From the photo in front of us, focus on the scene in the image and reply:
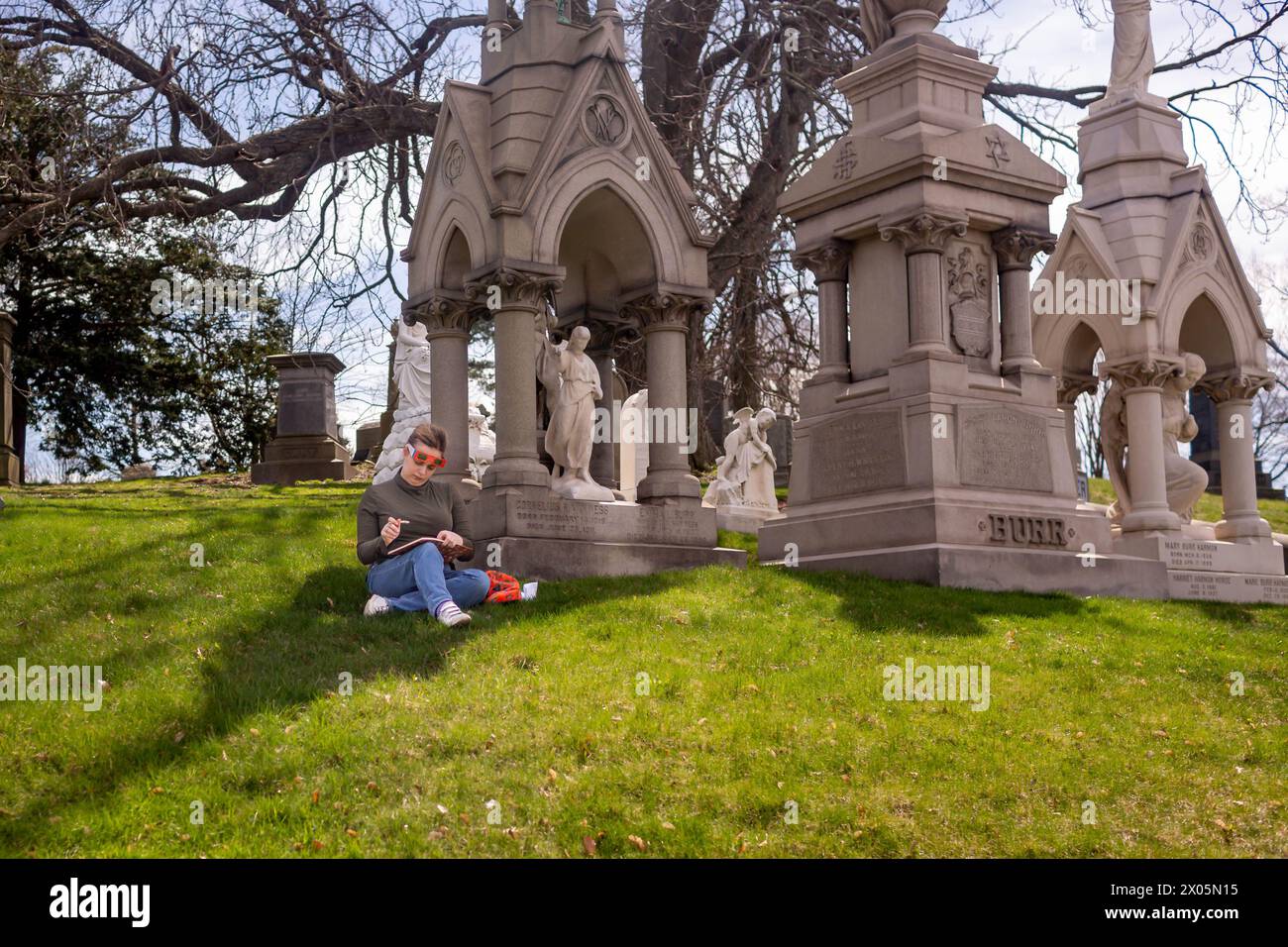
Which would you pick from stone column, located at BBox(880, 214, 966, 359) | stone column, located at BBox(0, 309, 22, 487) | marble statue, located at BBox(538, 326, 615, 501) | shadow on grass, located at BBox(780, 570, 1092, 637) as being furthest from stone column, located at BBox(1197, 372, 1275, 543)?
stone column, located at BBox(0, 309, 22, 487)

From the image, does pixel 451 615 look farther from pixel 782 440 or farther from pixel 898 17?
pixel 782 440

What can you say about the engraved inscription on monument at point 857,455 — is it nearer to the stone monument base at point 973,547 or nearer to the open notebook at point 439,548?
the stone monument base at point 973,547

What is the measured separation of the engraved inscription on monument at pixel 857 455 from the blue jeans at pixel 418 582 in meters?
4.70

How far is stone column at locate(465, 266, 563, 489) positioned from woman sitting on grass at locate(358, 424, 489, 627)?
2319 millimetres

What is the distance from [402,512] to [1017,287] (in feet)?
23.0

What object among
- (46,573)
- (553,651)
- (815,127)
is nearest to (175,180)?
(815,127)

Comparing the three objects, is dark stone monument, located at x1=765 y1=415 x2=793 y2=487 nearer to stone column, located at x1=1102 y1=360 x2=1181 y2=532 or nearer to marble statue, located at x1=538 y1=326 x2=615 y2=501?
stone column, located at x1=1102 y1=360 x2=1181 y2=532

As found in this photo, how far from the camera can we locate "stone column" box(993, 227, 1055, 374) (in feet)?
43.8

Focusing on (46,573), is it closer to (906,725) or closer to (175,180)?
(906,725)

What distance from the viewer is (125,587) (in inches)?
391

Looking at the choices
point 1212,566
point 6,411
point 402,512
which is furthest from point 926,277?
point 6,411

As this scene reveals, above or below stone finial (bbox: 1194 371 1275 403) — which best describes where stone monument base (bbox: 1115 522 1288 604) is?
below
